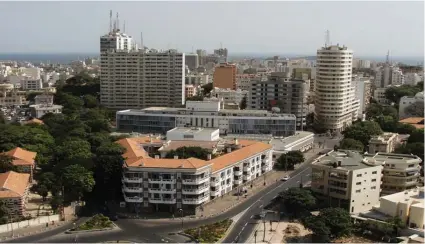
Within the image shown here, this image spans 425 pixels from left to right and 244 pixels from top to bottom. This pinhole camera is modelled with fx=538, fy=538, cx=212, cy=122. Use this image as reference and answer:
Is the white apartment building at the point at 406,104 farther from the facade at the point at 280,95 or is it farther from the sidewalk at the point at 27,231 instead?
the sidewalk at the point at 27,231

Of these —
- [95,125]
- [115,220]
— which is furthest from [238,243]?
[95,125]

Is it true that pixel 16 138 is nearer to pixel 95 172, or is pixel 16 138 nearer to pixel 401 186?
pixel 95 172

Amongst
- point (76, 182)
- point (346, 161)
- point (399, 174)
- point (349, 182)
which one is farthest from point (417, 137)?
point (76, 182)

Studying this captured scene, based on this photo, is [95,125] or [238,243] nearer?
[238,243]

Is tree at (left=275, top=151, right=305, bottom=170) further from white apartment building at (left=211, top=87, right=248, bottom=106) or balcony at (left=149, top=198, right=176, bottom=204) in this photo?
white apartment building at (left=211, top=87, right=248, bottom=106)

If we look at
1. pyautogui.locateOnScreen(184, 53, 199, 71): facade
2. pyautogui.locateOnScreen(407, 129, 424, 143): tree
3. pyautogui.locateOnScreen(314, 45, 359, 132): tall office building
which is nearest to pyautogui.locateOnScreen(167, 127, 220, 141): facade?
pyautogui.locateOnScreen(407, 129, 424, 143): tree

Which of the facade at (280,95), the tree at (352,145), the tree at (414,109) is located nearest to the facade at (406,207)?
the tree at (352,145)

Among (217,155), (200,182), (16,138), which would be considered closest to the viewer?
(200,182)

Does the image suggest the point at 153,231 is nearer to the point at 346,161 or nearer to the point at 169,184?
the point at 169,184
